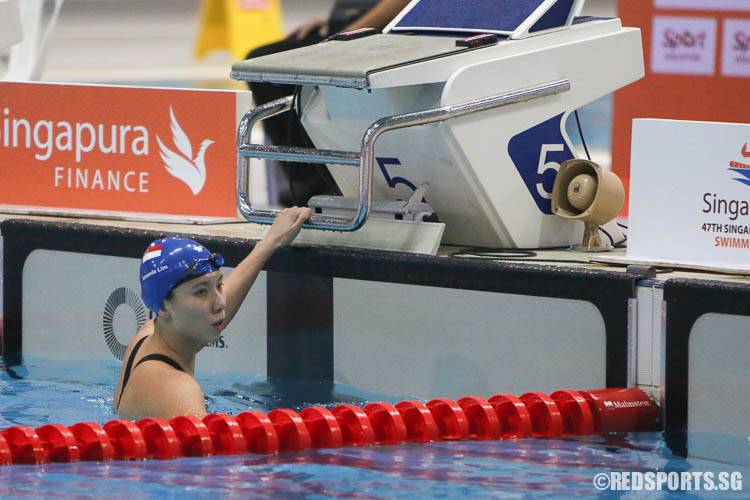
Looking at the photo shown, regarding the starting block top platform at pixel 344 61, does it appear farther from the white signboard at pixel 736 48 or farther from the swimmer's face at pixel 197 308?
the white signboard at pixel 736 48

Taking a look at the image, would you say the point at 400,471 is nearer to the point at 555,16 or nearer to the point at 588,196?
the point at 588,196

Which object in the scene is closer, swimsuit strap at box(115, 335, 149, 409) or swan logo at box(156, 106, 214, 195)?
swimsuit strap at box(115, 335, 149, 409)

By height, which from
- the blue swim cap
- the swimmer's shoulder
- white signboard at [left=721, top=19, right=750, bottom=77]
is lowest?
the swimmer's shoulder

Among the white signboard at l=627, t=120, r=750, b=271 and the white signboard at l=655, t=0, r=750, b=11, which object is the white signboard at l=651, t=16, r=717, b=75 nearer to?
the white signboard at l=655, t=0, r=750, b=11

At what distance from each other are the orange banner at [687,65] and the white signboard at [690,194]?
282 cm

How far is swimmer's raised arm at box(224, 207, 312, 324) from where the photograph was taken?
4594 mm

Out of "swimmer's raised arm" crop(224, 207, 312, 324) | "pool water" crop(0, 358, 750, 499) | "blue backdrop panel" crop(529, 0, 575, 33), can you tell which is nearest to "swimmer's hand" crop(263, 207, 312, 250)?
"swimmer's raised arm" crop(224, 207, 312, 324)

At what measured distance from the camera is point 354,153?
4.55m

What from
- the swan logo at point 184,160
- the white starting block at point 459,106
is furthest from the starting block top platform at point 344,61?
the swan logo at point 184,160

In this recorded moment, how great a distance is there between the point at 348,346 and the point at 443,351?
0.41 meters

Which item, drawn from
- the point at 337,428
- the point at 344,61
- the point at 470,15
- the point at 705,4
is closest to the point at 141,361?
the point at 337,428

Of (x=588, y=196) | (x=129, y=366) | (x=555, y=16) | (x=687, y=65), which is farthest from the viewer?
(x=687, y=65)

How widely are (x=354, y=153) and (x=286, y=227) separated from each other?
0.39m

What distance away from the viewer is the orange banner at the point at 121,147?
5.42m
